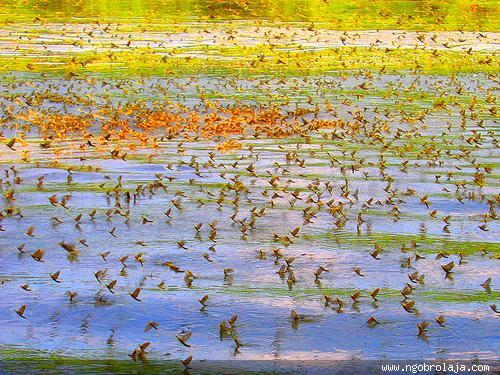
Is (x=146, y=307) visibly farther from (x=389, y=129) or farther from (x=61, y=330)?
(x=389, y=129)

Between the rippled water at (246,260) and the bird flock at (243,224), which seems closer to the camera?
the rippled water at (246,260)

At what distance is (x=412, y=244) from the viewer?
12.6m

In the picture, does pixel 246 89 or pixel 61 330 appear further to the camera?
pixel 246 89

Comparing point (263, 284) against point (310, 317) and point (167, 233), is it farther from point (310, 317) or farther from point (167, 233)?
point (167, 233)

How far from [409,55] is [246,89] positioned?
10.0 m

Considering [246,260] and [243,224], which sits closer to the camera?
[246,260]

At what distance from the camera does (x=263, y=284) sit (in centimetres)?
1101

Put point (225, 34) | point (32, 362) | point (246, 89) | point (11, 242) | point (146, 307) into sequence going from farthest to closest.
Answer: point (225, 34)
point (246, 89)
point (11, 242)
point (146, 307)
point (32, 362)

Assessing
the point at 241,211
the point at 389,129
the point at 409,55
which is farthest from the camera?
the point at 409,55

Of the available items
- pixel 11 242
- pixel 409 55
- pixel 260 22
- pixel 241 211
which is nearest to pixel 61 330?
pixel 11 242

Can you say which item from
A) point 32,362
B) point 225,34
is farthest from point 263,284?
point 225,34

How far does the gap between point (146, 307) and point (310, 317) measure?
Answer: 5.78 ft

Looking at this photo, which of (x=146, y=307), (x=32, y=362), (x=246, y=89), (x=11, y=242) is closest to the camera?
(x=32, y=362)

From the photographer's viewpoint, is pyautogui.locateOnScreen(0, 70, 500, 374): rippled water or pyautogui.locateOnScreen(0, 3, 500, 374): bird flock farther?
pyautogui.locateOnScreen(0, 3, 500, 374): bird flock
